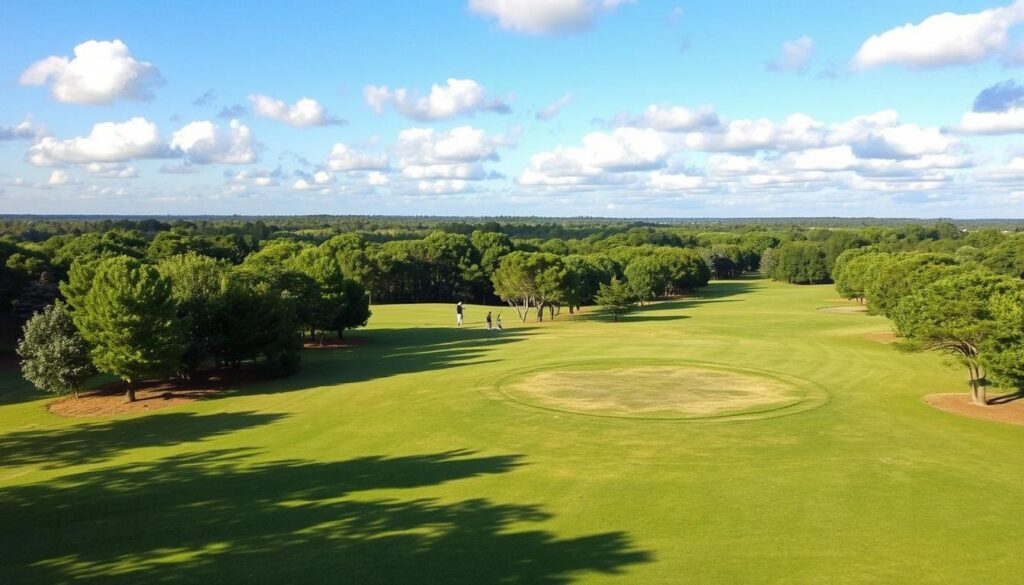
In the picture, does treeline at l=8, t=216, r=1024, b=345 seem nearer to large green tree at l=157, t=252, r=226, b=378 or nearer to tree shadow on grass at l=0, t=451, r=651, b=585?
large green tree at l=157, t=252, r=226, b=378

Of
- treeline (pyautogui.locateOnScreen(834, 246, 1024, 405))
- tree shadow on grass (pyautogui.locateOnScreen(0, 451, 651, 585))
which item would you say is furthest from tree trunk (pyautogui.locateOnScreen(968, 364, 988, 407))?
tree shadow on grass (pyautogui.locateOnScreen(0, 451, 651, 585))

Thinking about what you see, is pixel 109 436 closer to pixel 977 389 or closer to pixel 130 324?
pixel 130 324

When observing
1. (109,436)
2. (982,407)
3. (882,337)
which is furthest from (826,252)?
(109,436)

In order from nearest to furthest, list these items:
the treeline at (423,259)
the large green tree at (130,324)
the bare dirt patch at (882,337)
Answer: the large green tree at (130,324) < the bare dirt patch at (882,337) < the treeline at (423,259)

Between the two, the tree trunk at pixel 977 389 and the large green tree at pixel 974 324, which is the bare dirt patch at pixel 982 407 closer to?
the tree trunk at pixel 977 389

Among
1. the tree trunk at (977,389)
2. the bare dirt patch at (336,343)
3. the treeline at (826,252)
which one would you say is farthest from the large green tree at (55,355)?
the treeline at (826,252)

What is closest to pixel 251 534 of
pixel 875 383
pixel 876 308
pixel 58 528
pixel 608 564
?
pixel 58 528

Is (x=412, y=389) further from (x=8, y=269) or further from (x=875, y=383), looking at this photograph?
(x=8, y=269)
